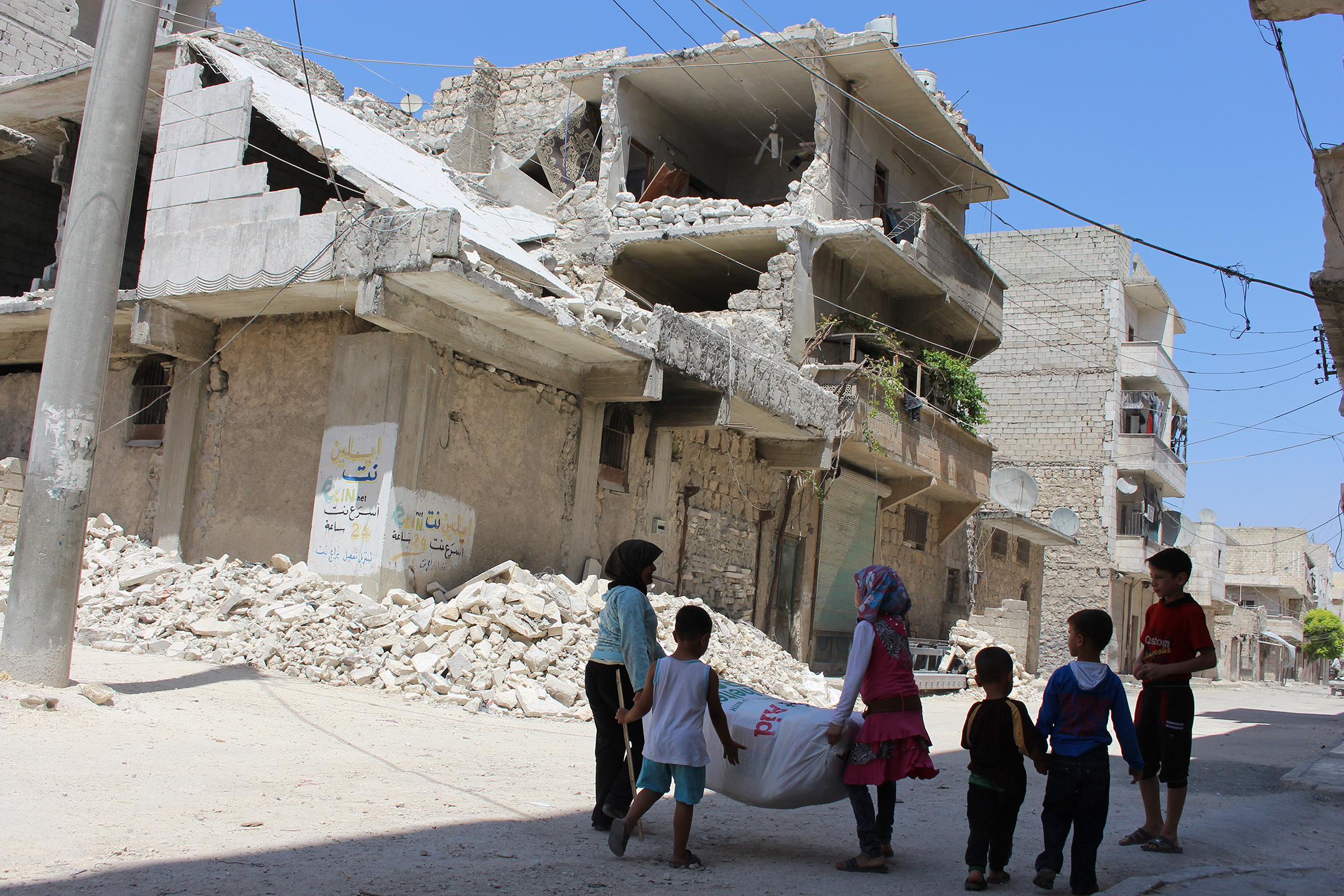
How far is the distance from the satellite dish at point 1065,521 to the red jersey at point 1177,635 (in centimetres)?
1968

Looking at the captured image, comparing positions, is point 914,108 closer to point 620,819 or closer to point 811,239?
point 811,239

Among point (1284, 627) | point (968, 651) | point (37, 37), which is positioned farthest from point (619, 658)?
point (1284, 627)

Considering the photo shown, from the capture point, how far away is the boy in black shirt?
162 inches

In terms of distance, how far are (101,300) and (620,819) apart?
5435 mm

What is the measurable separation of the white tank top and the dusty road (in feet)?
1.49

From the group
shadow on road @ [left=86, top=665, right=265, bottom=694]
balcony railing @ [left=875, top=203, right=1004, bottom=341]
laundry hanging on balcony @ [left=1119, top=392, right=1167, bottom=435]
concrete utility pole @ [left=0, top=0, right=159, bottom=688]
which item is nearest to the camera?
concrete utility pole @ [left=0, top=0, right=159, bottom=688]

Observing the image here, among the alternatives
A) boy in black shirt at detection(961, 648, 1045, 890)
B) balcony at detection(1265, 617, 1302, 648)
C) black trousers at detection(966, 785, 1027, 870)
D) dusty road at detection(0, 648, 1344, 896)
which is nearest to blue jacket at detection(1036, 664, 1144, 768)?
boy in black shirt at detection(961, 648, 1045, 890)

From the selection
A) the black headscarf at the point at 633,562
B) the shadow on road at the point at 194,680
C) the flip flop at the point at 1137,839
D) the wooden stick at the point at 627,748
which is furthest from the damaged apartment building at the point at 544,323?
the flip flop at the point at 1137,839

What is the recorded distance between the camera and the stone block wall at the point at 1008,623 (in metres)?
19.4

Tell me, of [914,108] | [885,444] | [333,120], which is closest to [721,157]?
[914,108]

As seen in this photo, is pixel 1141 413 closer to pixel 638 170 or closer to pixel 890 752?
pixel 638 170

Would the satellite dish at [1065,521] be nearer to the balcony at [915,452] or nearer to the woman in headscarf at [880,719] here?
the balcony at [915,452]

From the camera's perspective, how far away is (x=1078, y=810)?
4141mm

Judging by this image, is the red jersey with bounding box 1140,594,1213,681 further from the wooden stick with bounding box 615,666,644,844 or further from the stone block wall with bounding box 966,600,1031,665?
the stone block wall with bounding box 966,600,1031,665
